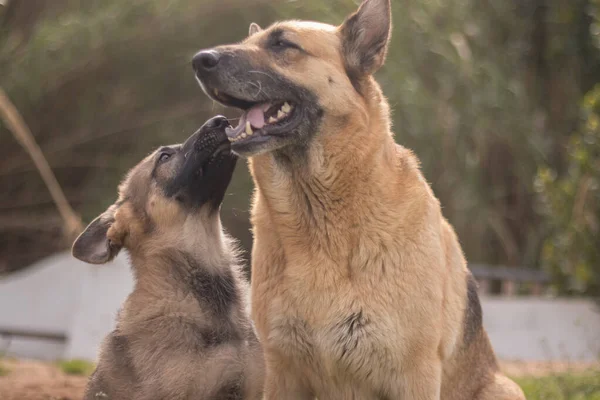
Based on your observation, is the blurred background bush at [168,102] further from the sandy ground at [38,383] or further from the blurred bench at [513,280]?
the sandy ground at [38,383]

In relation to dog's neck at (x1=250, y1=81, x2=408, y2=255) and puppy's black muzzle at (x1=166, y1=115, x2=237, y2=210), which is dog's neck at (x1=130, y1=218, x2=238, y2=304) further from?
dog's neck at (x1=250, y1=81, x2=408, y2=255)

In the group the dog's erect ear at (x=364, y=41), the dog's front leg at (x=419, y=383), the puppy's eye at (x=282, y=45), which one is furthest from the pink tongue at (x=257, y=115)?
the dog's front leg at (x=419, y=383)

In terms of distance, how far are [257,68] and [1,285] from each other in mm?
6752

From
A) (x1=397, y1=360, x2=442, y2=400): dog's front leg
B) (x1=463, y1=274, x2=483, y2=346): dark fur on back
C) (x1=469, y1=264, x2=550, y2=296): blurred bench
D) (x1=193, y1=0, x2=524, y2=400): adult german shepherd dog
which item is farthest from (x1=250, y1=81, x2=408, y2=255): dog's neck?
(x1=469, y1=264, x2=550, y2=296): blurred bench

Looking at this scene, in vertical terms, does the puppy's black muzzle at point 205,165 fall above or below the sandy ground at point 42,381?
above

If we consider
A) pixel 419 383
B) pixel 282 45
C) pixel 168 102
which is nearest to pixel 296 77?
pixel 282 45

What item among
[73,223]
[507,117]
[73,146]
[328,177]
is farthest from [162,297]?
[507,117]

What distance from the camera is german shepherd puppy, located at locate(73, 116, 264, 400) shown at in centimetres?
492

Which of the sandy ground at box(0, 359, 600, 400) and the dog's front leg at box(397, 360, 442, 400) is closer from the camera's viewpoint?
the dog's front leg at box(397, 360, 442, 400)

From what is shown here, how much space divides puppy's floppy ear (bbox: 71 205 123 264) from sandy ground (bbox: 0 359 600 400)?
5.05ft

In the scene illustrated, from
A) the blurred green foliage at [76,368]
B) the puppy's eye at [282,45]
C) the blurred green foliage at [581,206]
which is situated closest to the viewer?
the puppy's eye at [282,45]

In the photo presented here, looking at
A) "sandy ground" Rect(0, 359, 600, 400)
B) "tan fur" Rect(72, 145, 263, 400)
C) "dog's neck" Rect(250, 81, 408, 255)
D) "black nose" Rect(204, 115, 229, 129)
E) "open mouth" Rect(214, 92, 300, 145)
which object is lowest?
"sandy ground" Rect(0, 359, 600, 400)

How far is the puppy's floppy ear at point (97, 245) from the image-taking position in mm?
5219

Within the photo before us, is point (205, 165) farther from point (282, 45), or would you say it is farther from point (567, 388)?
point (567, 388)
